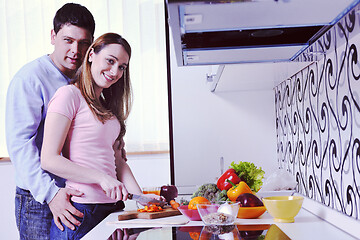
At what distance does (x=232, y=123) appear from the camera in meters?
2.33

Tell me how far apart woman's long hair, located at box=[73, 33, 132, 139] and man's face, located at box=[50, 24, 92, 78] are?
0.18m

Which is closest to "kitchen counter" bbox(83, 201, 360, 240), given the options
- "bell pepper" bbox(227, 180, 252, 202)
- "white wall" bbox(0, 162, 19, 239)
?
"bell pepper" bbox(227, 180, 252, 202)

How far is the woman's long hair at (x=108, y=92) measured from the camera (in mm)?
1636

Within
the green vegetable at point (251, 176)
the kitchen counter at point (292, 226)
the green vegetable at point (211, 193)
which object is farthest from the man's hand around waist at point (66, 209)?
the green vegetable at point (251, 176)

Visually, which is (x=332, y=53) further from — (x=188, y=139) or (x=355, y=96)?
(x=188, y=139)

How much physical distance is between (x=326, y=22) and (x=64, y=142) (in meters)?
1.08

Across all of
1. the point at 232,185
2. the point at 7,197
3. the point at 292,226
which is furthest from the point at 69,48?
the point at 7,197

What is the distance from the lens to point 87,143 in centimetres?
159

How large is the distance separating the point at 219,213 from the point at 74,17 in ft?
4.37

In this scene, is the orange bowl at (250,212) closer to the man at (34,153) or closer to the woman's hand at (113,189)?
the woman's hand at (113,189)

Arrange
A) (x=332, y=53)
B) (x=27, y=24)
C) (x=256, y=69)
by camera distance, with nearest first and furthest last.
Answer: (x=332, y=53) < (x=256, y=69) < (x=27, y=24)

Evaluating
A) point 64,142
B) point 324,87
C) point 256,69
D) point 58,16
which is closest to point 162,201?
point 64,142

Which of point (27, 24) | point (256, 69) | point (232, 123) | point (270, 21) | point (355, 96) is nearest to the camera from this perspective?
point (270, 21)

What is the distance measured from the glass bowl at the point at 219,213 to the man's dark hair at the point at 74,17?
126cm
